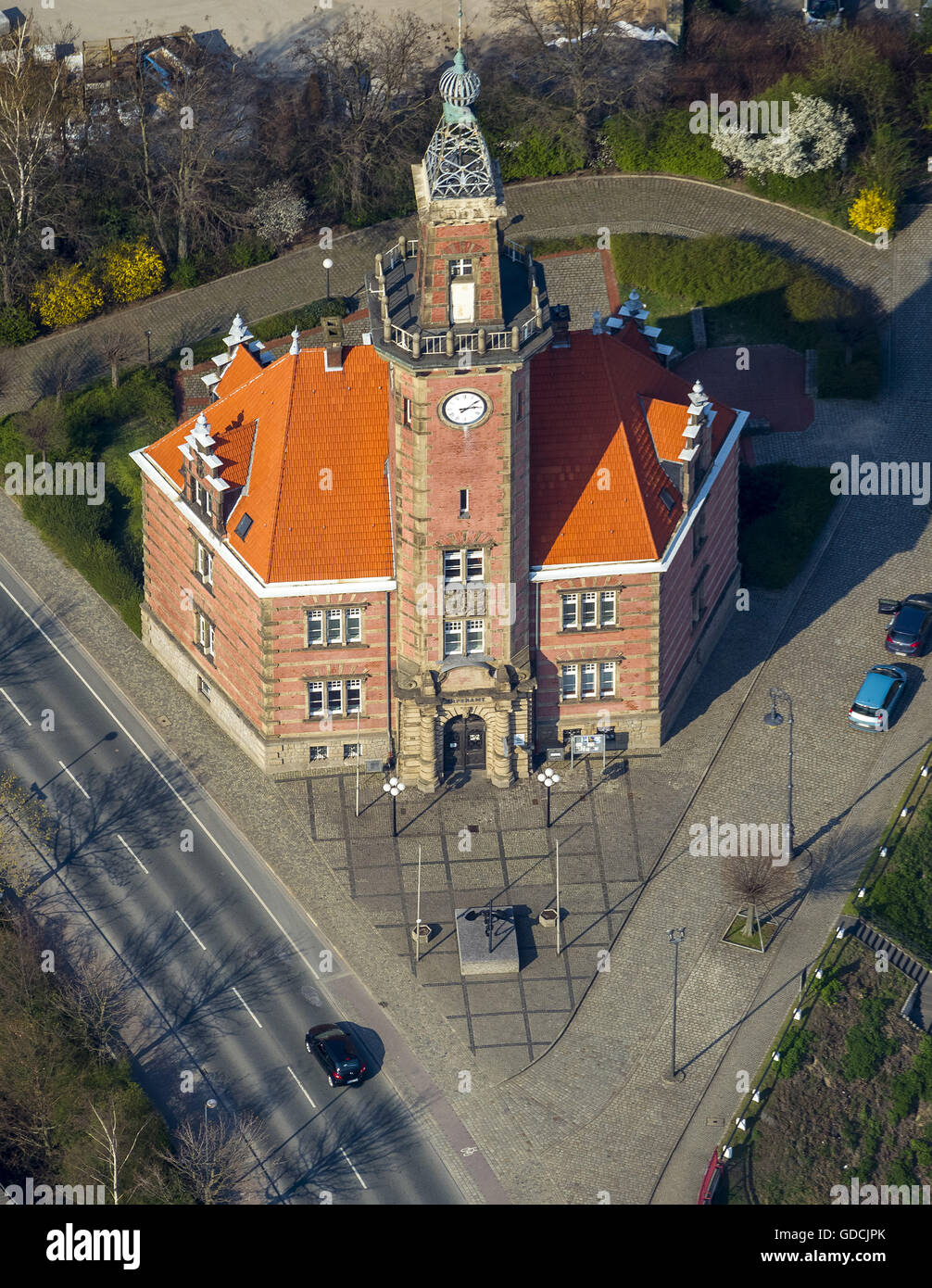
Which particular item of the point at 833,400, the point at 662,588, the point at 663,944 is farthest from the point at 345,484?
the point at 833,400

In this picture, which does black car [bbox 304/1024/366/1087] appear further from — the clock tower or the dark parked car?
the dark parked car

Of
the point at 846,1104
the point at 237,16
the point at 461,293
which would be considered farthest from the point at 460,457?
the point at 237,16

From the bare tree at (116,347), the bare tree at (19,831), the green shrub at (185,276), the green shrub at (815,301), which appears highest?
the green shrub at (185,276)

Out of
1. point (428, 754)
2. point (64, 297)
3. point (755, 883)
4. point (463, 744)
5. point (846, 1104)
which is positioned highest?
point (64, 297)

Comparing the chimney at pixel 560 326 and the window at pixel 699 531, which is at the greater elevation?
the chimney at pixel 560 326

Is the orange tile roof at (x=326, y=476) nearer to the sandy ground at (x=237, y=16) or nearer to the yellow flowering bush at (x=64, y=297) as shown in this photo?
the yellow flowering bush at (x=64, y=297)

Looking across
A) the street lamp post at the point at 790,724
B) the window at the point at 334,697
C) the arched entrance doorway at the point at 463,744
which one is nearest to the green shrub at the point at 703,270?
the street lamp post at the point at 790,724

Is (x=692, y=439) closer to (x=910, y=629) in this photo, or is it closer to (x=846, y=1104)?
(x=910, y=629)
